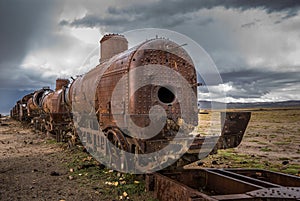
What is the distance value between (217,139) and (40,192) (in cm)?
439

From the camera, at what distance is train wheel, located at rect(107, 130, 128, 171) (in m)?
6.98

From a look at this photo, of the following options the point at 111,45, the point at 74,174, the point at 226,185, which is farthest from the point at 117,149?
the point at 111,45

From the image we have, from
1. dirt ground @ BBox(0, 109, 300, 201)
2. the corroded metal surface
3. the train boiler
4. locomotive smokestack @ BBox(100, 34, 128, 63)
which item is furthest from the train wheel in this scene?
locomotive smokestack @ BBox(100, 34, 128, 63)

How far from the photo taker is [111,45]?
39.3ft

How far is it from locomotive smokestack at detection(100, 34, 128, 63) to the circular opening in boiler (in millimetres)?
5378

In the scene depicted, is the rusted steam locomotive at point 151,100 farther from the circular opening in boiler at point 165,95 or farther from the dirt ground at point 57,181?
the dirt ground at point 57,181

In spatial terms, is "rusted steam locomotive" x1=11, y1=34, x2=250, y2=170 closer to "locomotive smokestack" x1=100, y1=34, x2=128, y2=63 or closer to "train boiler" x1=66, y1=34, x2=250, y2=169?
"train boiler" x1=66, y1=34, x2=250, y2=169

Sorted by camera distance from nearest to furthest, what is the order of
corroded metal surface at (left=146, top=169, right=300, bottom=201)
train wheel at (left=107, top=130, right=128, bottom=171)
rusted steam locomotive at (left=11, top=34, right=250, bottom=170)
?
corroded metal surface at (left=146, top=169, right=300, bottom=201) → rusted steam locomotive at (left=11, top=34, right=250, bottom=170) → train wheel at (left=107, top=130, right=128, bottom=171)

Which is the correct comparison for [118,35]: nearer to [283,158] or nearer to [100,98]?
[100,98]

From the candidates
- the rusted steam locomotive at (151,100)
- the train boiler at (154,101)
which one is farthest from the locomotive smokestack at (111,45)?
the train boiler at (154,101)

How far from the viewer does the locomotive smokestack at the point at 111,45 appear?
1187 centimetres

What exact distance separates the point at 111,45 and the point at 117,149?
5.94 m

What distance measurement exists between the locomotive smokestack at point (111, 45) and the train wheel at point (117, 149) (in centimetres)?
491

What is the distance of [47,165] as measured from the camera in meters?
9.23
